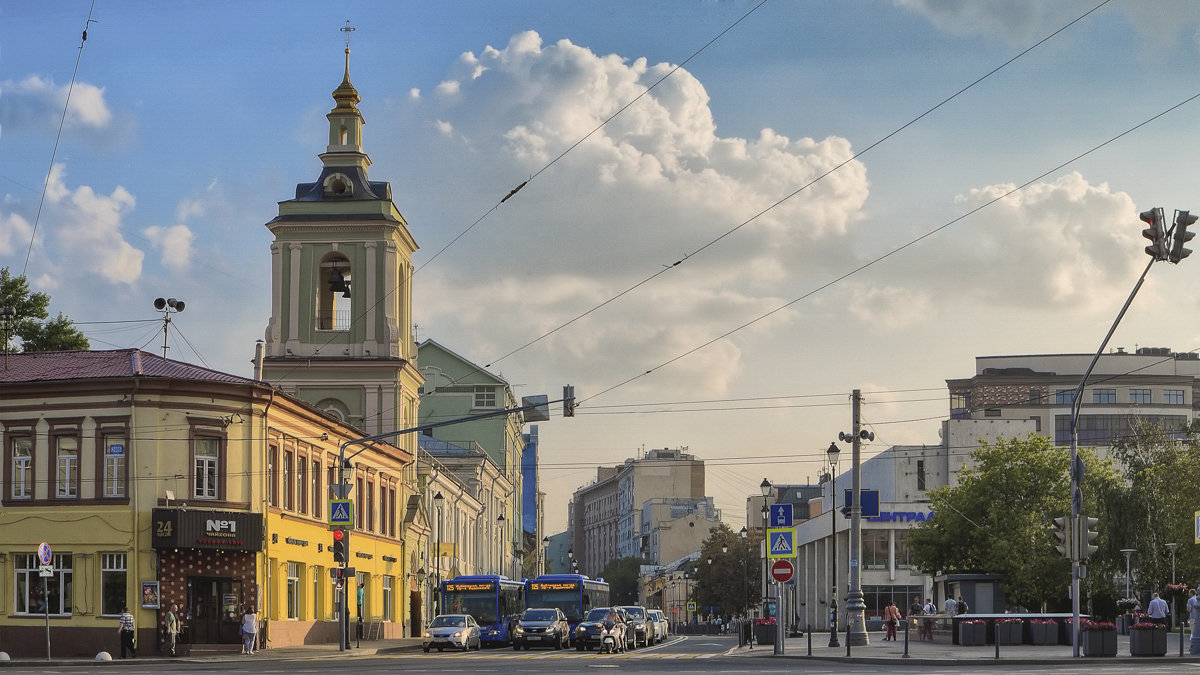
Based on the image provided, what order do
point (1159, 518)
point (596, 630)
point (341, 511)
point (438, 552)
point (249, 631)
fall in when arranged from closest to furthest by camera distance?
point (249, 631), point (341, 511), point (596, 630), point (1159, 518), point (438, 552)

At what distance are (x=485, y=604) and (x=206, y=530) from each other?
50.3 ft

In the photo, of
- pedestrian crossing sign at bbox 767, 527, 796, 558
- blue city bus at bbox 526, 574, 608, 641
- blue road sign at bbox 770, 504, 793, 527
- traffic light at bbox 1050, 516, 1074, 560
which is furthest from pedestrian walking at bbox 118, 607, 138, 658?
traffic light at bbox 1050, 516, 1074, 560

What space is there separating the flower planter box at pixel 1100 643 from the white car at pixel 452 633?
23.1 m

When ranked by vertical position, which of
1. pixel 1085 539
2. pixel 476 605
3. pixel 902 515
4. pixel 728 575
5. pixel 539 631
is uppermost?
pixel 1085 539

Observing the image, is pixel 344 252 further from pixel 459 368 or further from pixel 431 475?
pixel 459 368

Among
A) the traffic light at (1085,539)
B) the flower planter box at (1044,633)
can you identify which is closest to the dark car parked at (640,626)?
the flower planter box at (1044,633)

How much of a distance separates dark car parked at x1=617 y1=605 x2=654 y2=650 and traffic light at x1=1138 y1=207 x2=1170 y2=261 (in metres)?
35.8

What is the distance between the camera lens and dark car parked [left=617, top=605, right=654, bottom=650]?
60531 millimetres

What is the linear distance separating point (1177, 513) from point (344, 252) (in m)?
38.9

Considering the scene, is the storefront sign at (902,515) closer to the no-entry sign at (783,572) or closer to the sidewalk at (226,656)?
the sidewalk at (226,656)

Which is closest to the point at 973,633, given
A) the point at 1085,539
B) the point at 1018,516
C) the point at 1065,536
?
the point at 1065,536

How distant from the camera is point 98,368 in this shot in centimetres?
5003

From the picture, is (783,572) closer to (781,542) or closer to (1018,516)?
(781,542)

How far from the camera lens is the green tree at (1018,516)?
7044cm
